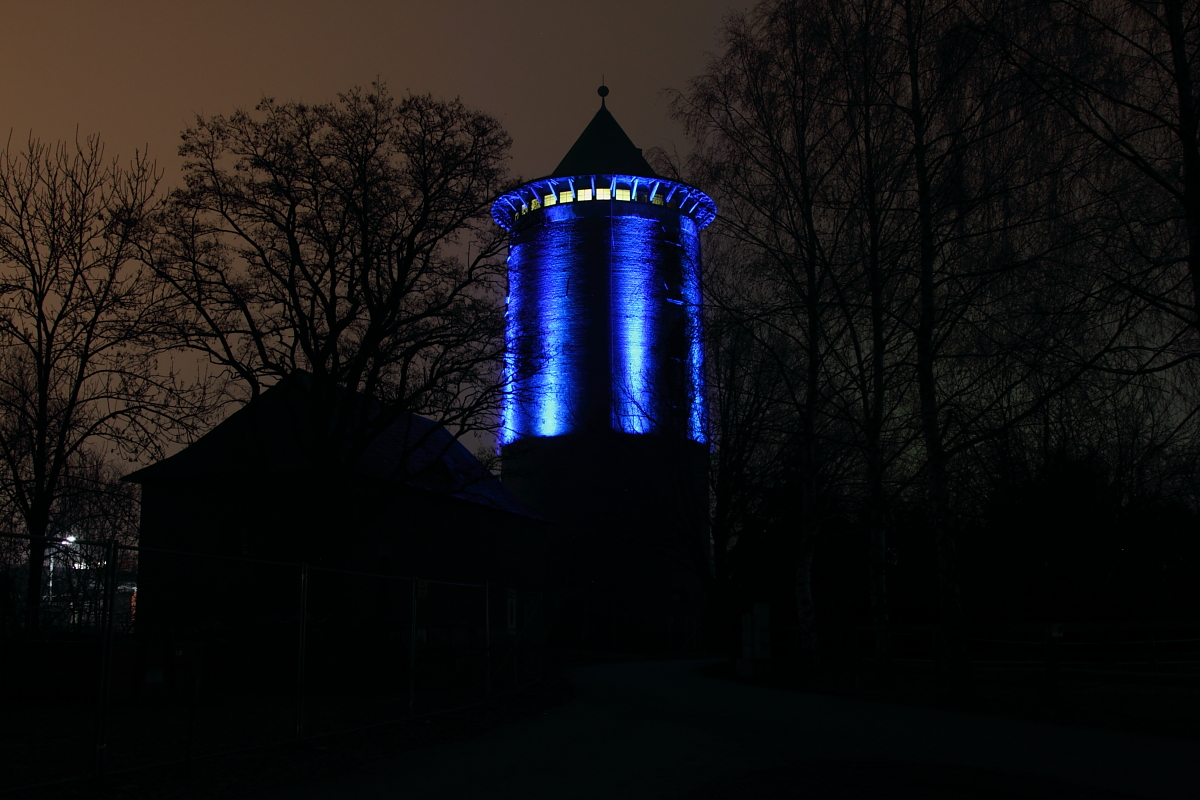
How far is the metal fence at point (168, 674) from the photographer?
8359 millimetres

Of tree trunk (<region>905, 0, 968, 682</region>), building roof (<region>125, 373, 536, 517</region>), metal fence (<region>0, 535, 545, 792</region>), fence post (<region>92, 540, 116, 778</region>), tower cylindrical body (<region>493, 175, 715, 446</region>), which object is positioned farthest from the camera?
tower cylindrical body (<region>493, 175, 715, 446</region>)

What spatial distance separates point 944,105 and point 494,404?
11.8 metres

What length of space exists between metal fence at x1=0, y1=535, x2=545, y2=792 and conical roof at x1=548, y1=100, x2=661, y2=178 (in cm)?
3423

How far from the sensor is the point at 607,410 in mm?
48281

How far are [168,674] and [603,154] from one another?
41.7m

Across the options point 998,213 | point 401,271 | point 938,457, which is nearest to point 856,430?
point 938,457

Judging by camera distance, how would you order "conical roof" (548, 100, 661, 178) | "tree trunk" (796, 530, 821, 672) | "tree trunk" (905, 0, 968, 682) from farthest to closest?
"conical roof" (548, 100, 661, 178) → "tree trunk" (796, 530, 821, 672) → "tree trunk" (905, 0, 968, 682)

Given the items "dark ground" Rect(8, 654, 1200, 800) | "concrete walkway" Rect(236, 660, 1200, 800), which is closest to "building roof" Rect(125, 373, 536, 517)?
"dark ground" Rect(8, 654, 1200, 800)

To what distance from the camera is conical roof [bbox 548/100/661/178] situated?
169 ft

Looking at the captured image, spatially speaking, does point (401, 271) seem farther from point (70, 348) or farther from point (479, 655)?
point (479, 655)

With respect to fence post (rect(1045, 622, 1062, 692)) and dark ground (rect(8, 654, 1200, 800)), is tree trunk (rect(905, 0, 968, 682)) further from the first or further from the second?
fence post (rect(1045, 622, 1062, 692))

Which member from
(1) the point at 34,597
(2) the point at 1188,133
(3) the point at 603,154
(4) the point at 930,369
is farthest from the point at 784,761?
(3) the point at 603,154

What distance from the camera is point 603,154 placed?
5266 cm

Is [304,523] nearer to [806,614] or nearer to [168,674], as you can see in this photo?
[168,674]
